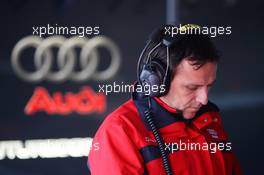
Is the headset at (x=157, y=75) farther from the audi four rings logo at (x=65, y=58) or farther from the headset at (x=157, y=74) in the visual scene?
the audi four rings logo at (x=65, y=58)

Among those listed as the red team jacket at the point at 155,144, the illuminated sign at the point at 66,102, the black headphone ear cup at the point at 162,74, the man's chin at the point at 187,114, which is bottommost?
the illuminated sign at the point at 66,102

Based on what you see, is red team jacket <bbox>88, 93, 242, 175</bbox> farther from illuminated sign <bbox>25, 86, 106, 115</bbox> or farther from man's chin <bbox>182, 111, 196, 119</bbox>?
illuminated sign <bbox>25, 86, 106, 115</bbox>

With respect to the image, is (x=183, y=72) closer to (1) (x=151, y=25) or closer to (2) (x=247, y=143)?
(1) (x=151, y=25)

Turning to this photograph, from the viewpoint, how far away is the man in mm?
1104

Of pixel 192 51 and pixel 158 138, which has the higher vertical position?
pixel 192 51

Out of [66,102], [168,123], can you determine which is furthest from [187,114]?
[66,102]

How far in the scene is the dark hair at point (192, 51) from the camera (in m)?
1.14

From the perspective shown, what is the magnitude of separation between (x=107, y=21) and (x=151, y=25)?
0.18 m

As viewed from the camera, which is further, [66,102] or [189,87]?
[66,102]

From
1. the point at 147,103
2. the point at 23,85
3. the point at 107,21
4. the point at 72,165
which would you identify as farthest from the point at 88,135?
the point at 147,103

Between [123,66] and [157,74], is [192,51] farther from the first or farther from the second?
[123,66]

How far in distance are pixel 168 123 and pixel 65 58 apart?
35.6 inches

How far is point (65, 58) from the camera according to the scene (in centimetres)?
202

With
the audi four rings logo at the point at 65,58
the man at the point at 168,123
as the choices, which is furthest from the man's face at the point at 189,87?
the audi four rings logo at the point at 65,58
